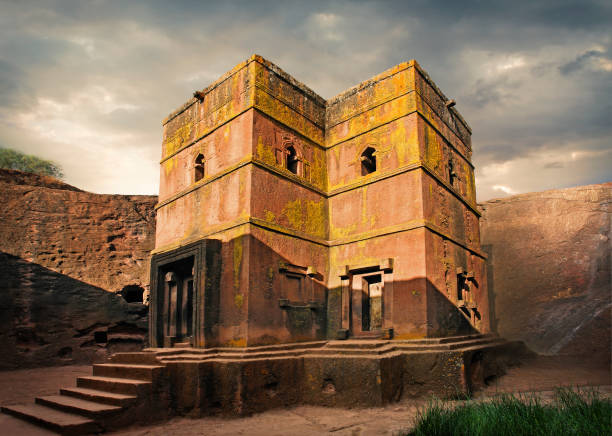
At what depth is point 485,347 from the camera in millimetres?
8766

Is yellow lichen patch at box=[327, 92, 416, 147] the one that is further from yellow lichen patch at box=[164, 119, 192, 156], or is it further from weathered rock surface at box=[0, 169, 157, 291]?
weathered rock surface at box=[0, 169, 157, 291]

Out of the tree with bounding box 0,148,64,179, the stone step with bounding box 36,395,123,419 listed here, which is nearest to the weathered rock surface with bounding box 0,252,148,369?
the stone step with bounding box 36,395,123,419

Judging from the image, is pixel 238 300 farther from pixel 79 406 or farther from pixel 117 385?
pixel 79 406

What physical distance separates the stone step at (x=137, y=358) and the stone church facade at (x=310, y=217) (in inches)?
34.2

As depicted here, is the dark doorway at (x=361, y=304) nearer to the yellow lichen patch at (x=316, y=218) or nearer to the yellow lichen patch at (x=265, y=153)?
the yellow lichen patch at (x=316, y=218)

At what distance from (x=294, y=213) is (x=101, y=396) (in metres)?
4.86

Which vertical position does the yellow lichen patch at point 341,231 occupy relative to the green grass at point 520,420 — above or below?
above

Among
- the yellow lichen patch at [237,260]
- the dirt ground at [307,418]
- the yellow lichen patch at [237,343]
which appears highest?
the yellow lichen patch at [237,260]

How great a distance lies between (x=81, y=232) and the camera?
552 inches

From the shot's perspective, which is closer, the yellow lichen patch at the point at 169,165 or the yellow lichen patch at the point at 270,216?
the yellow lichen patch at the point at 270,216

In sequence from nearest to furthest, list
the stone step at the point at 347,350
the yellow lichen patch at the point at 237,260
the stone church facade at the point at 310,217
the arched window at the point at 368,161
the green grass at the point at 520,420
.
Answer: the green grass at the point at 520,420, the stone step at the point at 347,350, the yellow lichen patch at the point at 237,260, the stone church facade at the point at 310,217, the arched window at the point at 368,161

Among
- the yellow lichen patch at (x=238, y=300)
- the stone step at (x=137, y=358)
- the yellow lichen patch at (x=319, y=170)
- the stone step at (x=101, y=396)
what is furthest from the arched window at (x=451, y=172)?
the stone step at (x=101, y=396)

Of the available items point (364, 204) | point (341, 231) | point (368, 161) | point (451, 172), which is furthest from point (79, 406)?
point (451, 172)

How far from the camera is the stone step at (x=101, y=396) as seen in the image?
6.58 metres
